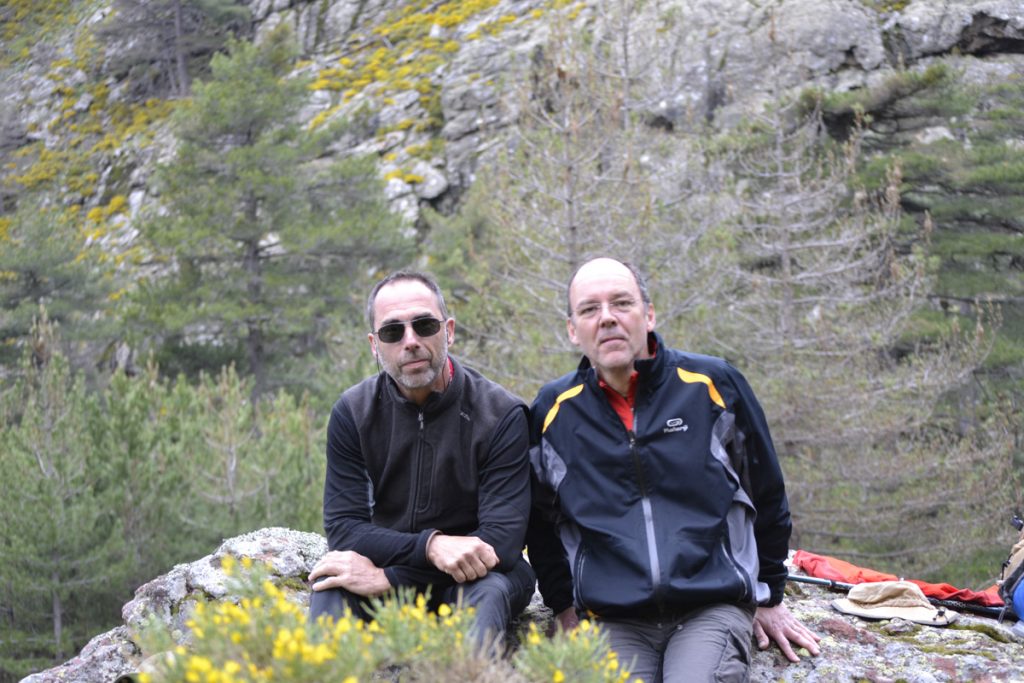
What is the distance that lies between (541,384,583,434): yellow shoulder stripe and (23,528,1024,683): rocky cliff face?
0.89 meters

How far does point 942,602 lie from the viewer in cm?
374

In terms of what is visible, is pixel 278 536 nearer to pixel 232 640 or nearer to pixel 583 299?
pixel 583 299

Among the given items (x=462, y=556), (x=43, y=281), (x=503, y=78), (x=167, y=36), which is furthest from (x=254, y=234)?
(x=167, y=36)

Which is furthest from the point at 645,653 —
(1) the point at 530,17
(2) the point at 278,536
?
(1) the point at 530,17

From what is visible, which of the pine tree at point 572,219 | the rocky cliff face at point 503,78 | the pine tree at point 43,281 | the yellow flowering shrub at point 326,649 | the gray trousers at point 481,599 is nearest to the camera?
the yellow flowering shrub at point 326,649

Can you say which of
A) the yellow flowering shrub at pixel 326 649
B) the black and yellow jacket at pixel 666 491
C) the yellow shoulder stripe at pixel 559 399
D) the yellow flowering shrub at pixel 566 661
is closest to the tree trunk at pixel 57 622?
the yellow shoulder stripe at pixel 559 399

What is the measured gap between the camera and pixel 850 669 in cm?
301

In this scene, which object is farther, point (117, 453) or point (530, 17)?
point (530, 17)

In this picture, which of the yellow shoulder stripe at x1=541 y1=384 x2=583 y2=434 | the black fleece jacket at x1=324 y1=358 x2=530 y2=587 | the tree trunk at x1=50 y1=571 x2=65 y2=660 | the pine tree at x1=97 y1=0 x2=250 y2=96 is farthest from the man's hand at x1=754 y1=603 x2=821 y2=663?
the pine tree at x1=97 y1=0 x2=250 y2=96

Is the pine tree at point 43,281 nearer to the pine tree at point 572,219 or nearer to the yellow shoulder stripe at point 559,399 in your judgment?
the pine tree at point 572,219

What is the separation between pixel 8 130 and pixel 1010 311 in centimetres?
3006

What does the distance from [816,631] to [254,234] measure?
1784cm

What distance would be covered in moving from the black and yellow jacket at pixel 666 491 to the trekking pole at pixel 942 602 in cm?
87

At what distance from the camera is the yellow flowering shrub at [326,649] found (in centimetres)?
145
